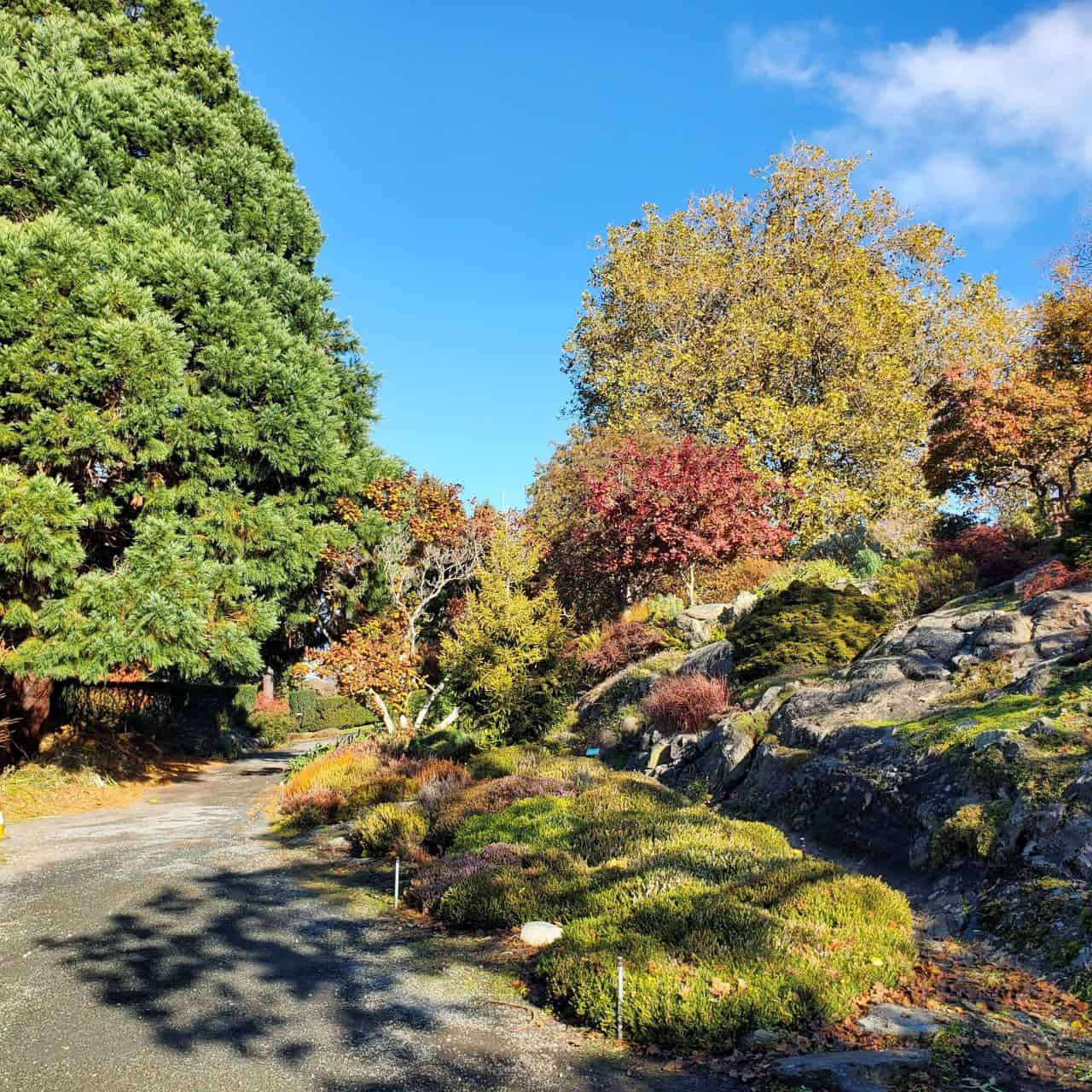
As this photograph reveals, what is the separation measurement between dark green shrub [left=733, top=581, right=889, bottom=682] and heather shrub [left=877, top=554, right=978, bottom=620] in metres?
0.40

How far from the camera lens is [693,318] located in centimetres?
2544

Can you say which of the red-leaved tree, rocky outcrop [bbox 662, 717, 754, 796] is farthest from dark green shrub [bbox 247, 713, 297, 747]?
rocky outcrop [bbox 662, 717, 754, 796]

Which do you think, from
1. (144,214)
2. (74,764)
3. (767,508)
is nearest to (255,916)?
(74,764)

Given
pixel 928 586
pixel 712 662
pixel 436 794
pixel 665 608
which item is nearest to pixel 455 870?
pixel 436 794

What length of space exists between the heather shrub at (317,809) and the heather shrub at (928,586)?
32.0 feet

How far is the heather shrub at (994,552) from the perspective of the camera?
1236 cm

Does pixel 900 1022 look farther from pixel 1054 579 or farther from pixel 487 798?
pixel 1054 579

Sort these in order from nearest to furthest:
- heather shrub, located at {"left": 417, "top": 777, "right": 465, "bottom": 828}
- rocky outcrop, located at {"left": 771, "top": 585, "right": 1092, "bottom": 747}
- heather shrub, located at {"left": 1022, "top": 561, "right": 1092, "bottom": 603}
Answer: rocky outcrop, located at {"left": 771, "top": 585, "right": 1092, "bottom": 747}
heather shrub, located at {"left": 1022, "top": 561, "right": 1092, "bottom": 603}
heather shrub, located at {"left": 417, "top": 777, "right": 465, "bottom": 828}

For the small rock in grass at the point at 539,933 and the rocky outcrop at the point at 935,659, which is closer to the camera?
the small rock in grass at the point at 539,933

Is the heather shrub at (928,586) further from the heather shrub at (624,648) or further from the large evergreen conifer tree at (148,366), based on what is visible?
the large evergreen conifer tree at (148,366)

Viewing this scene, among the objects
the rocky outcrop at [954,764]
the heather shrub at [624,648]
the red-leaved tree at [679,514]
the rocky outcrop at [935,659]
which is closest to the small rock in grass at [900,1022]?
the rocky outcrop at [954,764]

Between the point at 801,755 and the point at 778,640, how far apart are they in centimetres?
398

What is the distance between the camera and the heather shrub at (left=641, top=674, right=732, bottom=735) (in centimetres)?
1167

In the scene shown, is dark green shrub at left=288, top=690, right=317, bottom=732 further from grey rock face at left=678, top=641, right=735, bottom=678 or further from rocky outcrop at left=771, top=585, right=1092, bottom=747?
rocky outcrop at left=771, top=585, right=1092, bottom=747
